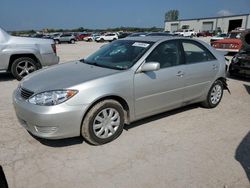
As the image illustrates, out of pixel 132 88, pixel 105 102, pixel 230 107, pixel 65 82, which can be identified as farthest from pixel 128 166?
pixel 230 107

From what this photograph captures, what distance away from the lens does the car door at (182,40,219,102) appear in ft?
14.7

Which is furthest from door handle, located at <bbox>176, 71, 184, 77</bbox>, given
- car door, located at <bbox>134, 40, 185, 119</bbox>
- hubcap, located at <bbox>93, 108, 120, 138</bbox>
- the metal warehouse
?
the metal warehouse

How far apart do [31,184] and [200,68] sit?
137 inches

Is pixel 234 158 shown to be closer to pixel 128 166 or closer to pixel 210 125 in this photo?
pixel 210 125

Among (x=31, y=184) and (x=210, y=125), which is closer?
(x=31, y=184)

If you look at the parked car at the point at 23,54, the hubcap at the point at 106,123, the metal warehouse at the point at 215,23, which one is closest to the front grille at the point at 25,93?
the hubcap at the point at 106,123

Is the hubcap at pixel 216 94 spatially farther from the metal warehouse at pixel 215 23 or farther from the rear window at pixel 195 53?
the metal warehouse at pixel 215 23

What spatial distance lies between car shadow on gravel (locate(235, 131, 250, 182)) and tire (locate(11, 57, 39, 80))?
20.1 feet

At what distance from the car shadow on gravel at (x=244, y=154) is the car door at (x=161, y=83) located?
1.25 metres

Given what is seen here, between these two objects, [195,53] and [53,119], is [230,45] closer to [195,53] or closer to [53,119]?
[195,53]

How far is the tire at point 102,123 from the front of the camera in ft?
11.1

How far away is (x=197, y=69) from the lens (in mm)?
4582

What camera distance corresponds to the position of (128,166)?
311cm

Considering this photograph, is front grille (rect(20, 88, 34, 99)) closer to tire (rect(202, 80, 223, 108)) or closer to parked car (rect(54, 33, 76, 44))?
tire (rect(202, 80, 223, 108))
